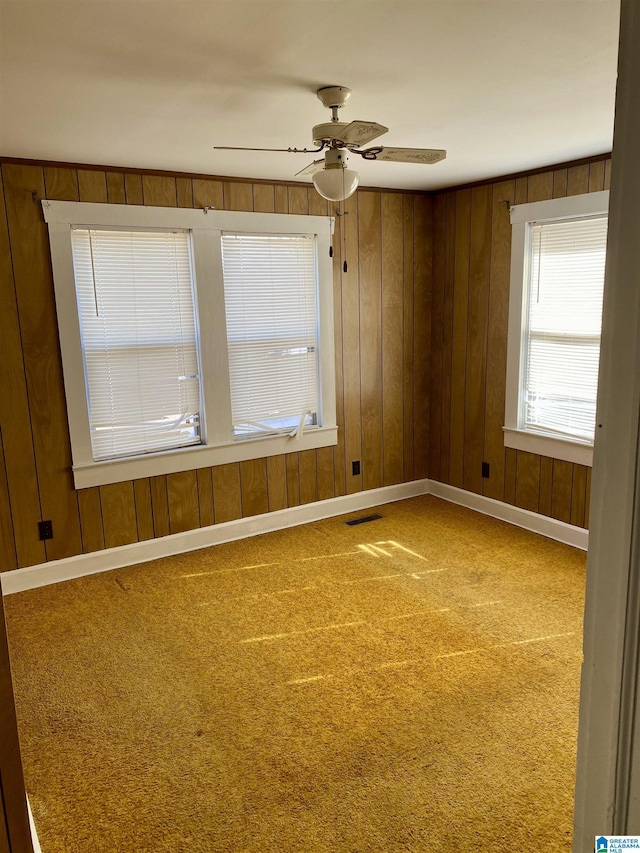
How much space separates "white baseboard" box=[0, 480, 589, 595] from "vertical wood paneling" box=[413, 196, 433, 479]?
0.30m

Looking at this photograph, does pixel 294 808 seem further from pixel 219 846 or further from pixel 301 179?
pixel 301 179

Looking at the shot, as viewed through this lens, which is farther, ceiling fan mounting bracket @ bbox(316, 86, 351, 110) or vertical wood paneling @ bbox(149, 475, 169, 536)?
vertical wood paneling @ bbox(149, 475, 169, 536)

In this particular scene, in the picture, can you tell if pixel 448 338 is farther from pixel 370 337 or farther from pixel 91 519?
pixel 91 519

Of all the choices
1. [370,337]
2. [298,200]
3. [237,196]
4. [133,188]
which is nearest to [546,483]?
[370,337]

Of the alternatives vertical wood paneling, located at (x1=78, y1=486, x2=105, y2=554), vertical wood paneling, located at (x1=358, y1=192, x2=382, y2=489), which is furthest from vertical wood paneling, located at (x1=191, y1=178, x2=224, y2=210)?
vertical wood paneling, located at (x1=78, y1=486, x2=105, y2=554)

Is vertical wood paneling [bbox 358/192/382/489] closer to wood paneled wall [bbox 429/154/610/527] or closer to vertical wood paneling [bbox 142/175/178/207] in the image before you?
wood paneled wall [bbox 429/154/610/527]

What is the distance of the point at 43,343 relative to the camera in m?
3.60

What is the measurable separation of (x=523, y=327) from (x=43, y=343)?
3081 mm

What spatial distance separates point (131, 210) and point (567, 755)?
3.53 metres

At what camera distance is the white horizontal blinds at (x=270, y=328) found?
166 inches

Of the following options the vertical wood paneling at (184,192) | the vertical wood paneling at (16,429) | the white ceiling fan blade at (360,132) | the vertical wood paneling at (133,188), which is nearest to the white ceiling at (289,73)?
the white ceiling fan blade at (360,132)

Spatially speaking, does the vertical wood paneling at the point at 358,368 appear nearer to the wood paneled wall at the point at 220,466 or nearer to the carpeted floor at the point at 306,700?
the wood paneled wall at the point at 220,466

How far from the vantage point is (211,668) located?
2.91m

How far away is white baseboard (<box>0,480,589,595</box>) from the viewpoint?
3.79 m
